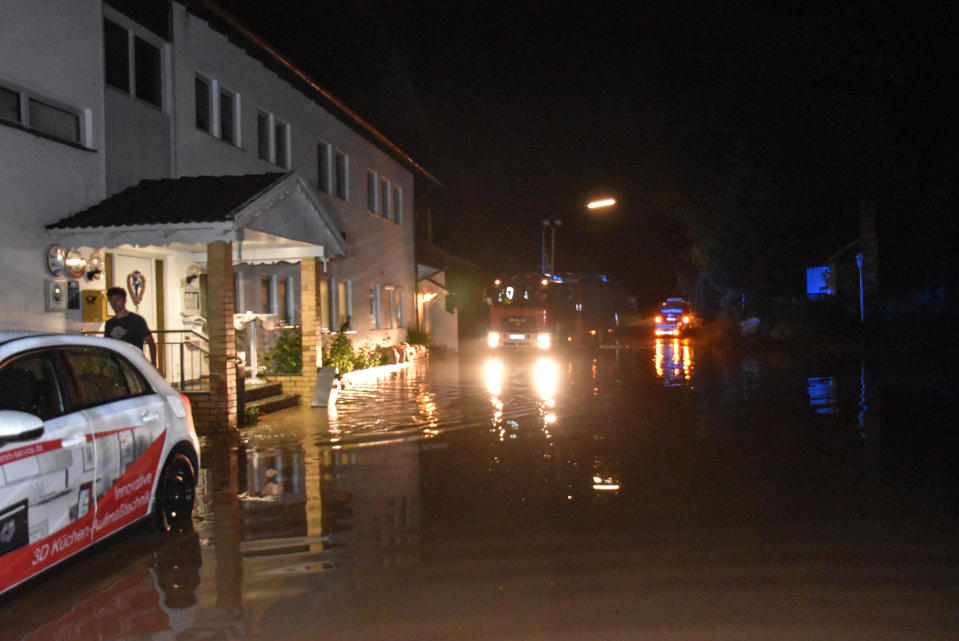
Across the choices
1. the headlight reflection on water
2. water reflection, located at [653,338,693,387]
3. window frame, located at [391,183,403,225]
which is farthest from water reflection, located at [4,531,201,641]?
window frame, located at [391,183,403,225]

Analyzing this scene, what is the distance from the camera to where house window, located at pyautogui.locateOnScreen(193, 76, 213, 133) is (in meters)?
15.6

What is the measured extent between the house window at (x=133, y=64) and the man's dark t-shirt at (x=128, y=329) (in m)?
4.54

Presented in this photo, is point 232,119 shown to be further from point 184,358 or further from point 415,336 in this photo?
point 415,336

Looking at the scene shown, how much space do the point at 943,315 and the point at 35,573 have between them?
1084 inches

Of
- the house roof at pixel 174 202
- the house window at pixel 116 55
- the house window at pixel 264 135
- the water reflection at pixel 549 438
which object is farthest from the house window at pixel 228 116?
the water reflection at pixel 549 438

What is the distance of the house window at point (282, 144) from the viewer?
63.5 ft

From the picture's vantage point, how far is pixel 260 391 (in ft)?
48.9

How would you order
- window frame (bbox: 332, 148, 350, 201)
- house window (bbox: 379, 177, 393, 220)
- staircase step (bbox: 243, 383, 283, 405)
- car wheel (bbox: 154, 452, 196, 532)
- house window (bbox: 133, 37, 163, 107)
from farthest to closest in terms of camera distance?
1. house window (bbox: 379, 177, 393, 220)
2. window frame (bbox: 332, 148, 350, 201)
3. staircase step (bbox: 243, 383, 283, 405)
4. house window (bbox: 133, 37, 163, 107)
5. car wheel (bbox: 154, 452, 196, 532)

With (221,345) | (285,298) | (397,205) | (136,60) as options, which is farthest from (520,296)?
(221,345)

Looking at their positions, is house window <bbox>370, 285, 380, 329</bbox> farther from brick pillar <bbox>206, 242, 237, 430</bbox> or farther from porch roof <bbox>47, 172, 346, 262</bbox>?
brick pillar <bbox>206, 242, 237, 430</bbox>

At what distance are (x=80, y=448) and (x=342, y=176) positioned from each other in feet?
61.0

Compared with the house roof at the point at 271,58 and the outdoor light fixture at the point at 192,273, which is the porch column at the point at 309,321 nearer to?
the outdoor light fixture at the point at 192,273

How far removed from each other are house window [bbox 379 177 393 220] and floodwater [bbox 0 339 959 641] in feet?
48.3

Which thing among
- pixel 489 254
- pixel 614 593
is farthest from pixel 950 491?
pixel 489 254
